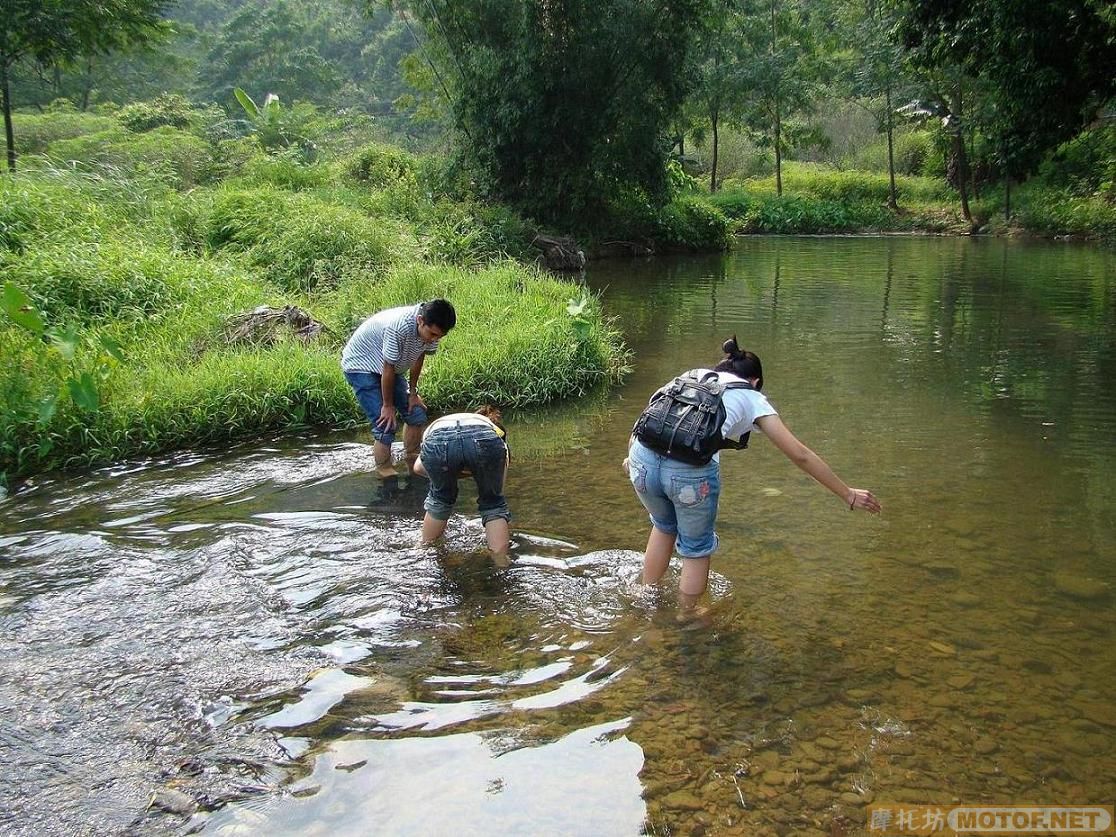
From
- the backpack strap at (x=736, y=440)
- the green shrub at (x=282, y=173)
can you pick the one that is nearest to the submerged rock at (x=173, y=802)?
the backpack strap at (x=736, y=440)

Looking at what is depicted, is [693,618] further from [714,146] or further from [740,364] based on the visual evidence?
[714,146]

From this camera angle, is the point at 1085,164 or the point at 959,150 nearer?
the point at 1085,164

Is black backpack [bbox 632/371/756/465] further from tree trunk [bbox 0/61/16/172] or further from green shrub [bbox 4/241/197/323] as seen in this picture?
tree trunk [bbox 0/61/16/172]

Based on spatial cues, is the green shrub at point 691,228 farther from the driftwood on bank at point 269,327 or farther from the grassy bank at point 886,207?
the driftwood on bank at point 269,327

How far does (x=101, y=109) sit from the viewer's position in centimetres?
3003

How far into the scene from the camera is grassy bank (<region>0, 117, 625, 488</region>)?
25.3ft

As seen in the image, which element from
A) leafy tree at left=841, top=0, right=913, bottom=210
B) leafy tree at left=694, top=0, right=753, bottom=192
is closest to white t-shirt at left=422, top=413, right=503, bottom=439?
leafy tree at left=841, top=0, right=913, bottom=210

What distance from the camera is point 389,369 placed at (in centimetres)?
657

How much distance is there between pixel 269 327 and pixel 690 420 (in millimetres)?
7100

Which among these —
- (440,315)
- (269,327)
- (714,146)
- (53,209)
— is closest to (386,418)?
(440,315)

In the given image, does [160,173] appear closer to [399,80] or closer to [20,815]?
[20,815]

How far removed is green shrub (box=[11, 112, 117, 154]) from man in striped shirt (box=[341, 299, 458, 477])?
19.9 m

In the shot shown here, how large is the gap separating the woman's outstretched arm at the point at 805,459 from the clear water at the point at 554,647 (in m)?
0.85

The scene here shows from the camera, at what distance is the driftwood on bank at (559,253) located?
2197cm
